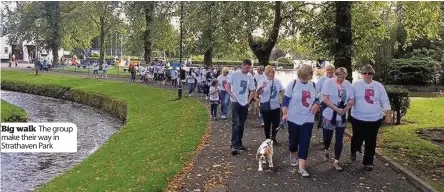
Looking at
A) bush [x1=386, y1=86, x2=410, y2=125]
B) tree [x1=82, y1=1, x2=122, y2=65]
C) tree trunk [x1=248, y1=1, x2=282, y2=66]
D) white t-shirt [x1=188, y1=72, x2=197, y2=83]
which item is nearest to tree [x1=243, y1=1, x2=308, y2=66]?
tree trunk [x1=248, y1=1, x2=282, y2=66]

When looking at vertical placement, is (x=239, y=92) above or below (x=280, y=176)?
above

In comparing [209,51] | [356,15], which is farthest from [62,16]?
[356,15]

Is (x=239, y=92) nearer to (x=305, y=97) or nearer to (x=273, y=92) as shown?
(x=273, y=92)

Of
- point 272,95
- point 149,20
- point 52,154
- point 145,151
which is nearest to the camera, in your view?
point 272,95

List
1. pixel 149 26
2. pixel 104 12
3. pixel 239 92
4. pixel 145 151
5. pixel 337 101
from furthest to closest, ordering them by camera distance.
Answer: pixel 104 12, pixel 149 26, pixel 145 151, pixel 239 92, pixel 337 101

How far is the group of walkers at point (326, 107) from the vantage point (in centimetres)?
924

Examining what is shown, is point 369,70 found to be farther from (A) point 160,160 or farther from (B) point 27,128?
(B) point 27,128

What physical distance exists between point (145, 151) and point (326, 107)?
6.12 m

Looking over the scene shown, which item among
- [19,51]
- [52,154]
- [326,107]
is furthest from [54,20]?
[326,107]

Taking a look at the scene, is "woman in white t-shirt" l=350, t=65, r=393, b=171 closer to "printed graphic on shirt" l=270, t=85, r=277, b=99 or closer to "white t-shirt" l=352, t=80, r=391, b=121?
"white t-shirt" l=352, t=80, r=391, b=121

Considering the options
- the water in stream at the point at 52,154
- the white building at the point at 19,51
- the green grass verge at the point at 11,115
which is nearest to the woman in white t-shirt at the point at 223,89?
the water in stream at the point at 52,154

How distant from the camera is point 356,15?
839 inches

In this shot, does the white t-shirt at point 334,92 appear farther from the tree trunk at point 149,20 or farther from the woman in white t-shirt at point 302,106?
the tree trunk at point 149,20

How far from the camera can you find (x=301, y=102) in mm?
9195
